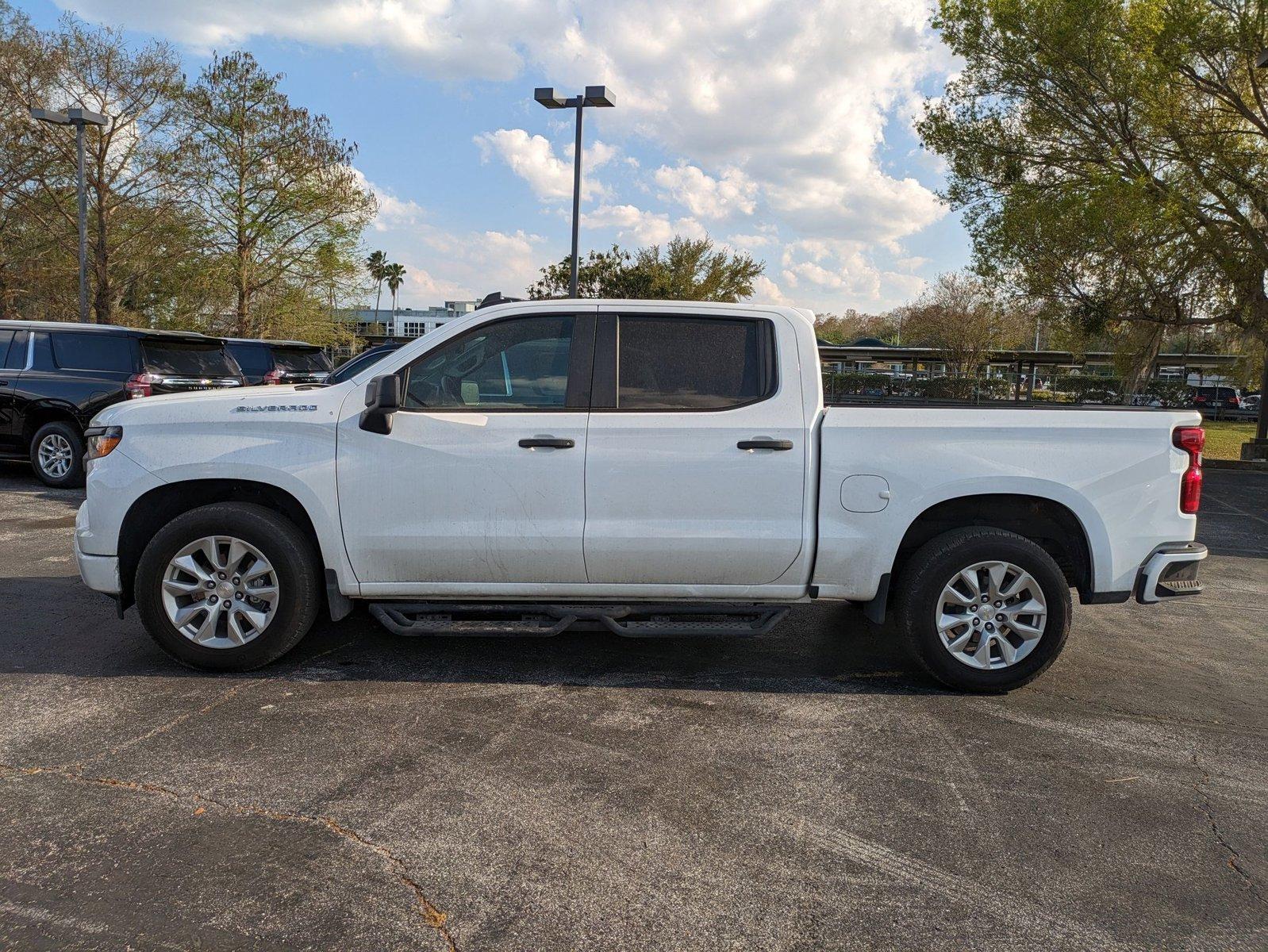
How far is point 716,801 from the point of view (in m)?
3.52

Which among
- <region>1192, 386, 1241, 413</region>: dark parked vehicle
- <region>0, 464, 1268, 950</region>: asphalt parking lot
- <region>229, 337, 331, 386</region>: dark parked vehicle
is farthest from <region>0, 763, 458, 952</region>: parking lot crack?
<region>1192, 386, 1241, 413</region>: dark parked vehicle

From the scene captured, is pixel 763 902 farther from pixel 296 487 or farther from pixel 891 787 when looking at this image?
pixel 296 487

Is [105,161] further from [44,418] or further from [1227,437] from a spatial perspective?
[1227,437]

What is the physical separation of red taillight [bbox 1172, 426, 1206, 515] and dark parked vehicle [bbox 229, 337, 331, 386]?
44.2 ft

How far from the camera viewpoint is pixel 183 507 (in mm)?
4898

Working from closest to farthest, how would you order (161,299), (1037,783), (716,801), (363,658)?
1. (716,801)
2. (1037,783)
3. (363,658)
4. (161,299)

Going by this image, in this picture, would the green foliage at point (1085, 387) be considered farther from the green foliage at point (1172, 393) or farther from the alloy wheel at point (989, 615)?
the alloy wheel at point (989, 615)

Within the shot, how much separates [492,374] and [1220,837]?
3.57m

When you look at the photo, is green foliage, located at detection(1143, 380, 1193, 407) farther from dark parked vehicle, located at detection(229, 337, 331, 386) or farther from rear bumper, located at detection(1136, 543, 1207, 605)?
rear bumper, located at detection(1136, 543, 1207, 605)

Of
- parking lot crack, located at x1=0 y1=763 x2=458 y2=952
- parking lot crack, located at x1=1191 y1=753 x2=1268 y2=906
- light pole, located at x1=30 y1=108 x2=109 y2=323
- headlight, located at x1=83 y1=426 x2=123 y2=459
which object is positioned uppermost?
light pole, located at x1=30 y1=108 x2=109 y2=323

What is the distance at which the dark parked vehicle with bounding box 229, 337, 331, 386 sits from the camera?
52.0 ft

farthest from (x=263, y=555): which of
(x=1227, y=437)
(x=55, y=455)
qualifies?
(x=1227, y=437)

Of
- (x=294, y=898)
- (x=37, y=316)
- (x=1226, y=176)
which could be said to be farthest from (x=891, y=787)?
(x=37, y=316)

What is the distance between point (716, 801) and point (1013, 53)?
18816 mm
